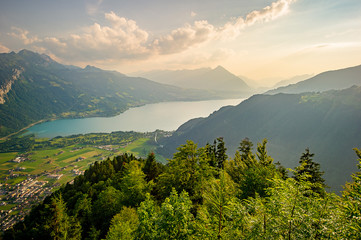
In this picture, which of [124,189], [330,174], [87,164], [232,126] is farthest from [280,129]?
[87,164]

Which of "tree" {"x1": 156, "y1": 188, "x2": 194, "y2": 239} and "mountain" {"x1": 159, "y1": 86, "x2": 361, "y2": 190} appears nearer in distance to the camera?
"tree" {"x1": 156, "y1": 188, "x2": 194, "y2": 239}

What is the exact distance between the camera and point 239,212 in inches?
385

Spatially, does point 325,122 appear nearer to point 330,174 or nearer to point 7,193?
point 330,174

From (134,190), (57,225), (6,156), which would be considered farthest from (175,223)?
(6,156)

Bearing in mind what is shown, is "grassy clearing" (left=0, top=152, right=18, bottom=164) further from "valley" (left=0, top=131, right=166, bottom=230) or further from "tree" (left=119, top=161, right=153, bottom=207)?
"tree" (left=119, top=161, right=153, bottom=207)

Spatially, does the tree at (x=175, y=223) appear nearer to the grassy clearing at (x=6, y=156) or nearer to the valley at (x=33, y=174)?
the valley at (x=33, y=174)

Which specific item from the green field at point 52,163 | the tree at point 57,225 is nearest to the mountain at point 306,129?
the green field at point 52,163

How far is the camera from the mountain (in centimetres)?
10854

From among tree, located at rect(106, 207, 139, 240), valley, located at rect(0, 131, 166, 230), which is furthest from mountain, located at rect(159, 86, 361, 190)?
tree, located at rect(106, 207, 139, 240)

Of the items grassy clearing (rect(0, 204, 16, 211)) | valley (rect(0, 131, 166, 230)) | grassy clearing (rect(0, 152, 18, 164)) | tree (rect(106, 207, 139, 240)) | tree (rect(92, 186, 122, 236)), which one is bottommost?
grassy clearing (rect(0, 204, 16, 211))

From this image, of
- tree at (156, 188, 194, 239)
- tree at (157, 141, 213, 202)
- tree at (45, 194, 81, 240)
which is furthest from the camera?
tree at (45, 194, 81, 240)

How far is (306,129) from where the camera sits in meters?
141

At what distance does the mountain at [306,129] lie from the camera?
10854 cm

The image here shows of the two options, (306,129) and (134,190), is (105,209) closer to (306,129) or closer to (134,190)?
(134,190)
